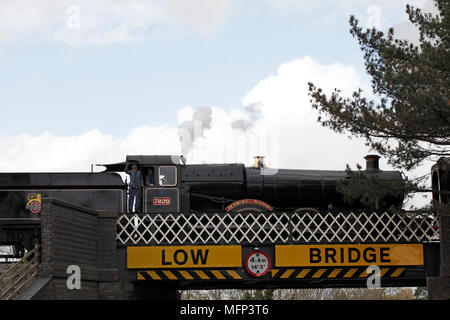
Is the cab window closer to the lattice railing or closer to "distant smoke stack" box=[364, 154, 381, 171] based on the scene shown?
the lattice railing

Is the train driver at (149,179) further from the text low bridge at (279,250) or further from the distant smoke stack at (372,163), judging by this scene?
the distant smoke stack at (372,163)

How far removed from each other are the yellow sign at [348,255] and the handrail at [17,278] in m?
7.12

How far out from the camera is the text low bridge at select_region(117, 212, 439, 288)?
2066cm

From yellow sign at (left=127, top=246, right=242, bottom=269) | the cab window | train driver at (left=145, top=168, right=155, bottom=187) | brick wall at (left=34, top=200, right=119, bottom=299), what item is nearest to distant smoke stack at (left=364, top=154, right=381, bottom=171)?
yellow sign at (left=127, top=246, right=242, bottom=269)

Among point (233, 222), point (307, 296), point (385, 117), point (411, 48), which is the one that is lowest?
point (307, 296)

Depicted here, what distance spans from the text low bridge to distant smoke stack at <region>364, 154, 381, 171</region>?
2.22m

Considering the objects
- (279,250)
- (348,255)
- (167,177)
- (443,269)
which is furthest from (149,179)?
(443,269)

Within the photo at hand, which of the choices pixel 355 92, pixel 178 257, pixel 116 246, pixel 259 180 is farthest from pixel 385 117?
pixel 116 246

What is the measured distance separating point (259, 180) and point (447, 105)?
7.02 metres

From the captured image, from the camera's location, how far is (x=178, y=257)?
20641 millimetres

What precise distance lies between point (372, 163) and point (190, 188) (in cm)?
612

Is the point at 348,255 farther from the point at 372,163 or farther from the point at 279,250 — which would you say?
the point at 372,163

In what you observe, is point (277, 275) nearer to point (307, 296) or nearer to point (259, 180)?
point (259, 180)
